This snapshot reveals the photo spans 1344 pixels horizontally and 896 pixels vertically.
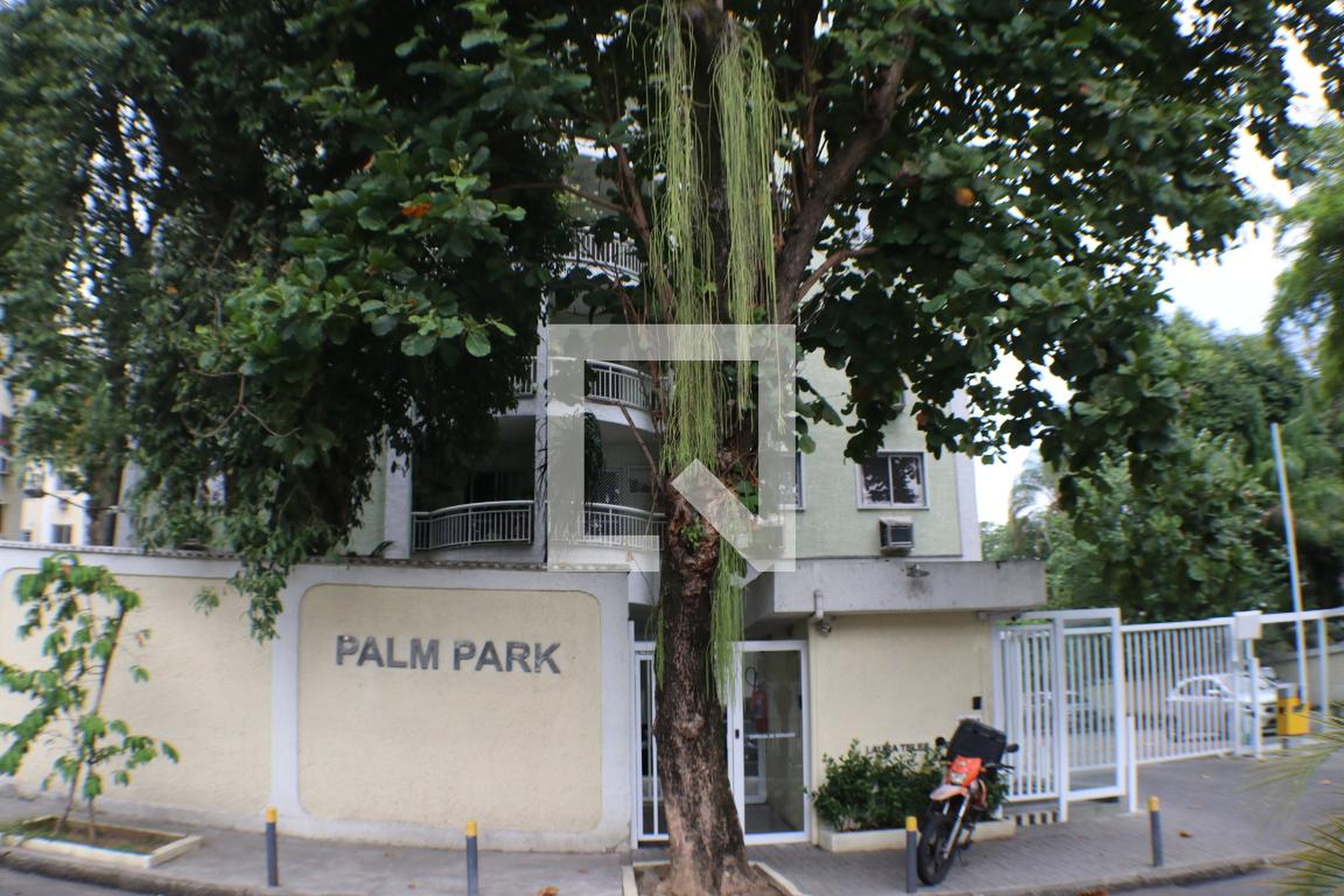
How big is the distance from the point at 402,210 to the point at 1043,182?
19.9 ft

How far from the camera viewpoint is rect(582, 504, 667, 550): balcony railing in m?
15.7

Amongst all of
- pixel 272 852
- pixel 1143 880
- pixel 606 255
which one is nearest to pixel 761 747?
pixel 1143 880

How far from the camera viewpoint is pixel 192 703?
10180 mm

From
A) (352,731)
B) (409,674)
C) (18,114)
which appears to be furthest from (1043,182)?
(18,114)

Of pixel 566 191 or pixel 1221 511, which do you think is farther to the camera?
pixel 1221 511

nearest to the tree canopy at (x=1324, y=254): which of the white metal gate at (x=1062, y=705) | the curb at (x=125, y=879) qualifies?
the white metal gate at (x=1062, y=705)

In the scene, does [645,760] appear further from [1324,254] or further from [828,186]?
[1324,254]

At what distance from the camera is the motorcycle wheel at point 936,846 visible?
8.77 meters

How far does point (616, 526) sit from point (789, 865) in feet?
27.5

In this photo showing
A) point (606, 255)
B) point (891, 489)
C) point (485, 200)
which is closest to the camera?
point (485, 200)

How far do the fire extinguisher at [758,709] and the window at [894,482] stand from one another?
836 centimetres

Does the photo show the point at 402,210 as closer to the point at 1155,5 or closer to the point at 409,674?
the point at 409,674

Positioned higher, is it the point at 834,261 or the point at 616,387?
the point at 616,387

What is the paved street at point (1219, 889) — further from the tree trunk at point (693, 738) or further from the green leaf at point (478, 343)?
the green leaf at point (478, 343)
